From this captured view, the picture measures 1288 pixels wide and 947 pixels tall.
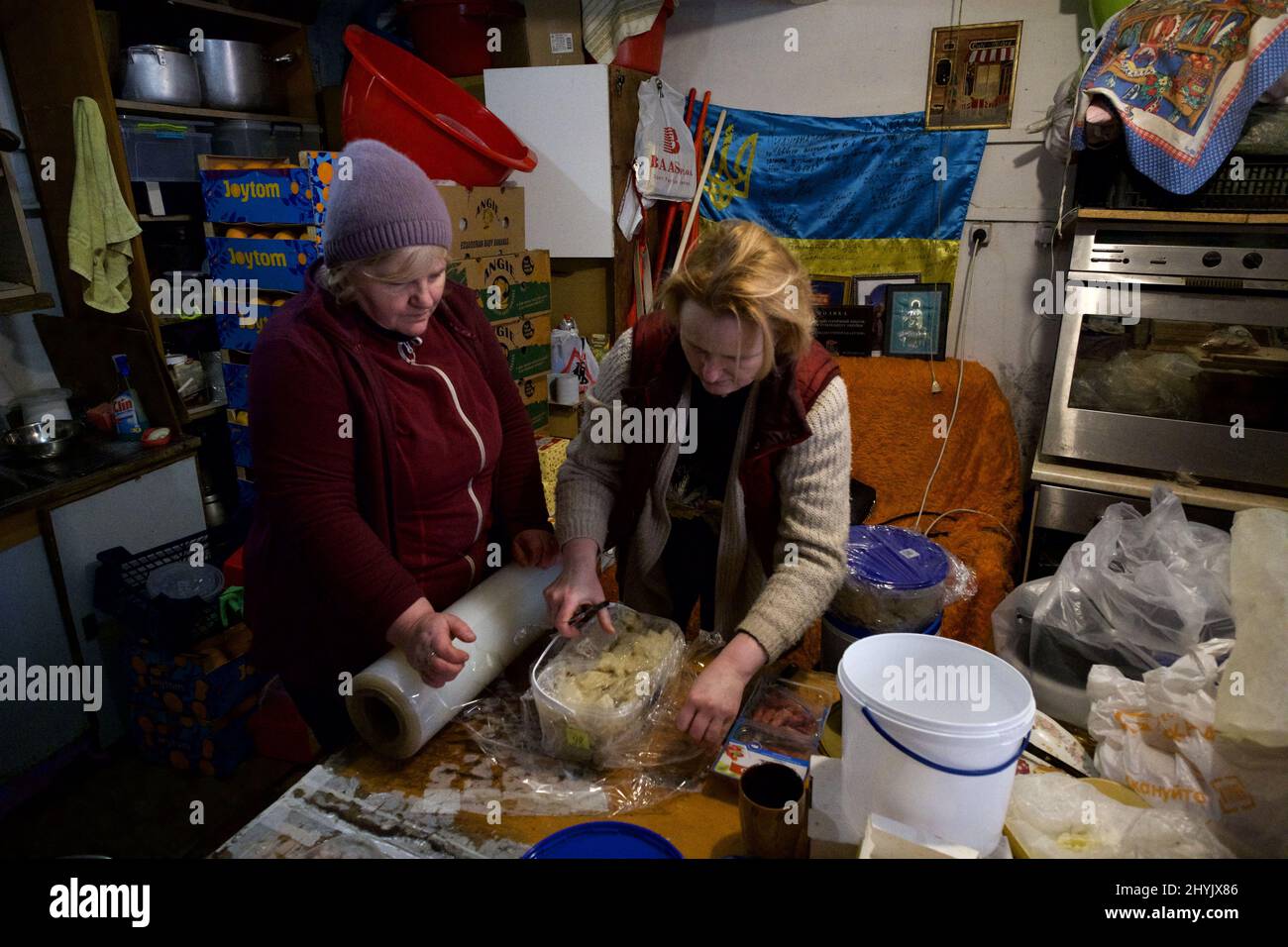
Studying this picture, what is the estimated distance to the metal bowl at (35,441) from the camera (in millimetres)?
2365

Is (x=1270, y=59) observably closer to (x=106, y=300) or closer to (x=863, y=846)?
(x=863, y=846)

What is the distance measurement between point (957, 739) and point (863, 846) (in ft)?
0.46

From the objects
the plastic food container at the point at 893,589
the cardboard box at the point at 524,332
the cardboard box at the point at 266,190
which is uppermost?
the cardboard box at the point at 266,190

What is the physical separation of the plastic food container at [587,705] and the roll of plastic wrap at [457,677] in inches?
3.7

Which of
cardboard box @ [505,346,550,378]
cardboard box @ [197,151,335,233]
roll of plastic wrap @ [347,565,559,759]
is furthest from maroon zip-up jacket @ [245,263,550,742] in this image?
cardboard box @ [505,346,550,378]

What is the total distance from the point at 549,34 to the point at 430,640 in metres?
3.09

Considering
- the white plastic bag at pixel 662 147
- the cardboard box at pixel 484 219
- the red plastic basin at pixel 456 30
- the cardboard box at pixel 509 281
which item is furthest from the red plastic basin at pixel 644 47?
the cardboard box at pixel 509 281

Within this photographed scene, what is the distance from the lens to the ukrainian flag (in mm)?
3191

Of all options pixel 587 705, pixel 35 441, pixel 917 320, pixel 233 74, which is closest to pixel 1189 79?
pixel 917 320

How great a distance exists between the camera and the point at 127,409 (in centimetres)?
263

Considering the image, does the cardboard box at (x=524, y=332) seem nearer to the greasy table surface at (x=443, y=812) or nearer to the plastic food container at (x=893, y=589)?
the plastic food container at (x=893, y=589)

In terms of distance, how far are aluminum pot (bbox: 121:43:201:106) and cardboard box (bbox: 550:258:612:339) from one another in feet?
5.38

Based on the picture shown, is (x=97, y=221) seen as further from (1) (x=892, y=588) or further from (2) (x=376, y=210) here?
(1) (x=892, y=588)

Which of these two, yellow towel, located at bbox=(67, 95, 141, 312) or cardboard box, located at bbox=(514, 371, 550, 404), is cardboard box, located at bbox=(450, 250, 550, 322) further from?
yellow towel, located at bbox=(67, 95, 141, 312)
